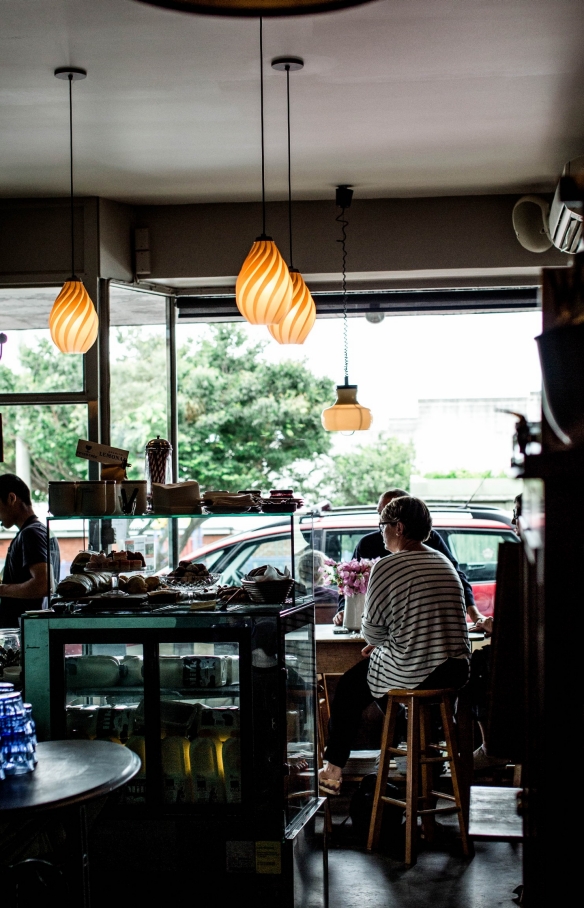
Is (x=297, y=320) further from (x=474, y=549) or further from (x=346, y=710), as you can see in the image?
(x=474, y=549)

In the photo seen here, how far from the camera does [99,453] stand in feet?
12.1

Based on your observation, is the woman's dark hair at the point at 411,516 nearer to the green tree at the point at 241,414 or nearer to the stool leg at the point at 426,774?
the stool leg at the point at 426,774

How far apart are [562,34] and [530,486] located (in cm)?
278

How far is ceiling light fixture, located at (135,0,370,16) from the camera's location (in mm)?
1419

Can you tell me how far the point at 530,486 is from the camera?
5.69 feet

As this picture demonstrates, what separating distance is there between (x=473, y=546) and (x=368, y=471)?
18.9ft

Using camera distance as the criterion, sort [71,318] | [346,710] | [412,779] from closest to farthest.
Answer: [412,779]
[346,710]
[71,318]

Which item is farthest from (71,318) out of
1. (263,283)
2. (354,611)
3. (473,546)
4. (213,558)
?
(473,546)

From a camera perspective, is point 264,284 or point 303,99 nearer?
point 264,284

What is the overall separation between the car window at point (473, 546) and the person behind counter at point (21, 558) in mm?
2913

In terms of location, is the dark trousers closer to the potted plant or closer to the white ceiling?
the potted plant

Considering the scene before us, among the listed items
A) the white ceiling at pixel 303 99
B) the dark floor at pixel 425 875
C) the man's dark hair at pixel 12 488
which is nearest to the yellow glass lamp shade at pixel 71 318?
the man's dark hair at pixel 12 488

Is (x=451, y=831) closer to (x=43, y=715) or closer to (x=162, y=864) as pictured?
(x=162, y=864)

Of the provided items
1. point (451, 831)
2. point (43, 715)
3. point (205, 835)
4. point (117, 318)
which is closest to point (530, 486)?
point (205, 835)
